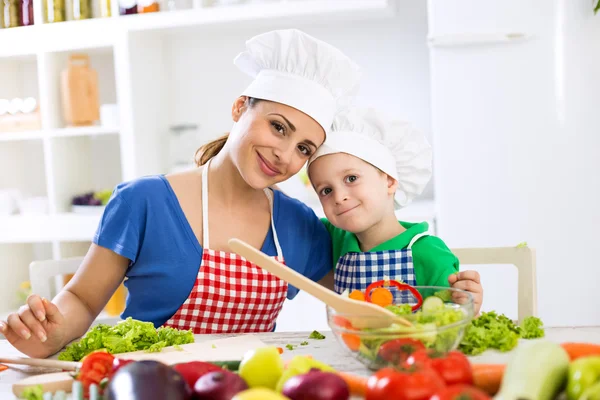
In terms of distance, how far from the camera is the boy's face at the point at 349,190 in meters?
1.34

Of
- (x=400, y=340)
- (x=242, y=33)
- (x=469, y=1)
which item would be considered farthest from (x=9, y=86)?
(x=400, y=340)

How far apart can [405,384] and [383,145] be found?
845 mm

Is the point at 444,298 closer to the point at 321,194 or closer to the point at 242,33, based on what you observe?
the point at 321,194

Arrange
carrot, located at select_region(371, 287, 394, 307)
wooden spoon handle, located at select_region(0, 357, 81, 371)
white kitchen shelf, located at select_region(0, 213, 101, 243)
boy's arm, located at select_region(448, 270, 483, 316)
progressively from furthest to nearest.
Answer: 1. white kitchen shelf, located at select_region(0, 213, 101, 243)
2. boy's arm, located at select_region(448, 270, 483, 316)
3. carrot, located at select_region(371, 287, 394, 307)
4. wooden spoon handle, located at select_region(0, 357, 81, 371)

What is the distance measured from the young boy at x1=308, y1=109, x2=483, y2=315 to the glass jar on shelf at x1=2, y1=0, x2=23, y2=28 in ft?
7.20

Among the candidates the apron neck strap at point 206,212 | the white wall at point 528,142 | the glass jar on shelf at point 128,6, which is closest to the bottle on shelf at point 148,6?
the glass jar on shelf at point 128,6

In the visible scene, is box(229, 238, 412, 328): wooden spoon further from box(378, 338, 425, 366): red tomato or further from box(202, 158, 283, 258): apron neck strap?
box(202, 158, 283, 258): apron neck strap

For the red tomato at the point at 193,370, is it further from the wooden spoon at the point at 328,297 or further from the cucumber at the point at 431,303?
the cucumber at the point at 431,303

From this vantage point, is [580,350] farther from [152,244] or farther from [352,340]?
[152,244]

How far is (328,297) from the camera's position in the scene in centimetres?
87

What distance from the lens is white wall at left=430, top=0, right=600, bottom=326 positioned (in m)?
2.17

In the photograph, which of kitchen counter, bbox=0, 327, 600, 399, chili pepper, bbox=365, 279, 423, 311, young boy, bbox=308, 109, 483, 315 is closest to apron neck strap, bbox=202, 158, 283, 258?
young boy, bbox=308, 109, 483, 315

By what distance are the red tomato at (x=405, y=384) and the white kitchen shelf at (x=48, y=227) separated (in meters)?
2.24

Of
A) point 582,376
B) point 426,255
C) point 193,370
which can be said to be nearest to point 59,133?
point 426,255
